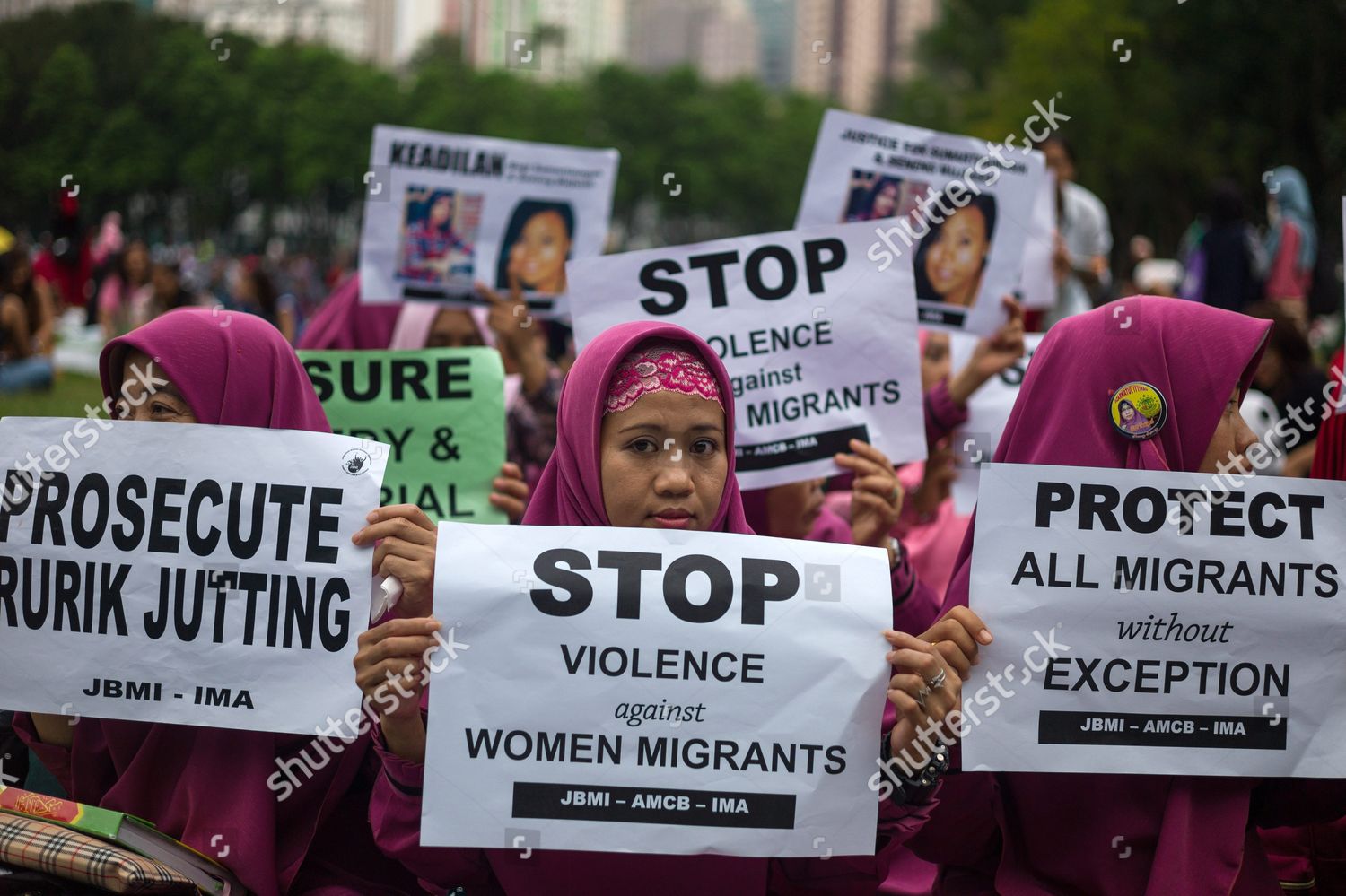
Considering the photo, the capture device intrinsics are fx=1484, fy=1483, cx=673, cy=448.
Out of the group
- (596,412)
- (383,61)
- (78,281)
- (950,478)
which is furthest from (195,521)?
(383,61)

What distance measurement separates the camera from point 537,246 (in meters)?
7.02

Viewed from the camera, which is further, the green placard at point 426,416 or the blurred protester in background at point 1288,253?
the blurred protester in background at point 1288,253

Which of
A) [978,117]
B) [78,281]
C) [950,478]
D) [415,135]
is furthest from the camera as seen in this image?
[978,117]

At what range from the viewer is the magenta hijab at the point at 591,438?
3.18 meters

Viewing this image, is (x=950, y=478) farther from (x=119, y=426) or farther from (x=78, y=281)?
(x=78, y=281)

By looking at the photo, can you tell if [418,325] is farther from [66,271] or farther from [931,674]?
[66,271]

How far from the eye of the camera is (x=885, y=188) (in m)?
6.03

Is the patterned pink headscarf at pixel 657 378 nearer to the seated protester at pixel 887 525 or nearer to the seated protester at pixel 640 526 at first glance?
the seated protester at pixel 640 526

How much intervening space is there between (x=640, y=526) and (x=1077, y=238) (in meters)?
6.96

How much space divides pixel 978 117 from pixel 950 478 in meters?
53.4

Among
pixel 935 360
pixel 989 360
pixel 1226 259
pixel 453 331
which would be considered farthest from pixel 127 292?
pixel 989 360

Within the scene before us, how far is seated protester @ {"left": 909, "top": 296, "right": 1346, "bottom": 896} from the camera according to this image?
3016 millimetres

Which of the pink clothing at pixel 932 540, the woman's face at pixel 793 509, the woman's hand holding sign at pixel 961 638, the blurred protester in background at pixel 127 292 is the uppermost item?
the woman's hand holding sign at pixel 961 638

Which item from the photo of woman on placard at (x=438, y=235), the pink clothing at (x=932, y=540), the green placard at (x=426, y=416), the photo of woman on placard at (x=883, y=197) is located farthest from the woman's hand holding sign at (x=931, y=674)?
the photo of woman on placard at (x=438, y=235)
